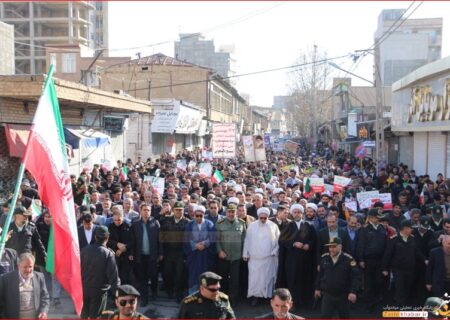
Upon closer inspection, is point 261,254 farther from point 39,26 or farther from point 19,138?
point 39,26

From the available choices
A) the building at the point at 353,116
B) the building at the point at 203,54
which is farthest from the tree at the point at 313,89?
the building at the point at 203,54

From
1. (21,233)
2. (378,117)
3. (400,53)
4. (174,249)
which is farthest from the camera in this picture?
(400,53)

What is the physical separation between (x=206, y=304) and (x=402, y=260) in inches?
171

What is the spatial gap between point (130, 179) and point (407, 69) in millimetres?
52121

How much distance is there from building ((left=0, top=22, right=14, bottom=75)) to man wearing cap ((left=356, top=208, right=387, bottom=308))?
13506 mm

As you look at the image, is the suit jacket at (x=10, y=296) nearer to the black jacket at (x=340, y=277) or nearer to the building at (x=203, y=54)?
the black jacket at (x=340, y=277)

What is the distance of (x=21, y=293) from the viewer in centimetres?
594

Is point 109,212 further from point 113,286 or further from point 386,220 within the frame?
point 386,220

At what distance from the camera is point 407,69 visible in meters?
62.0

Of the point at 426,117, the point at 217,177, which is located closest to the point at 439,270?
the point at 217,177

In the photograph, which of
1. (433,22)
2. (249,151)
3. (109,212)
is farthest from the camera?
(433,22)

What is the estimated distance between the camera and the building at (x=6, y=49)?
59.0ft

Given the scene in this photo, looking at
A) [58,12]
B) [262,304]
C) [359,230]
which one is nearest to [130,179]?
[262,304]

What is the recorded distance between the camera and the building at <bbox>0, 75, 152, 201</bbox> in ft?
44.9
